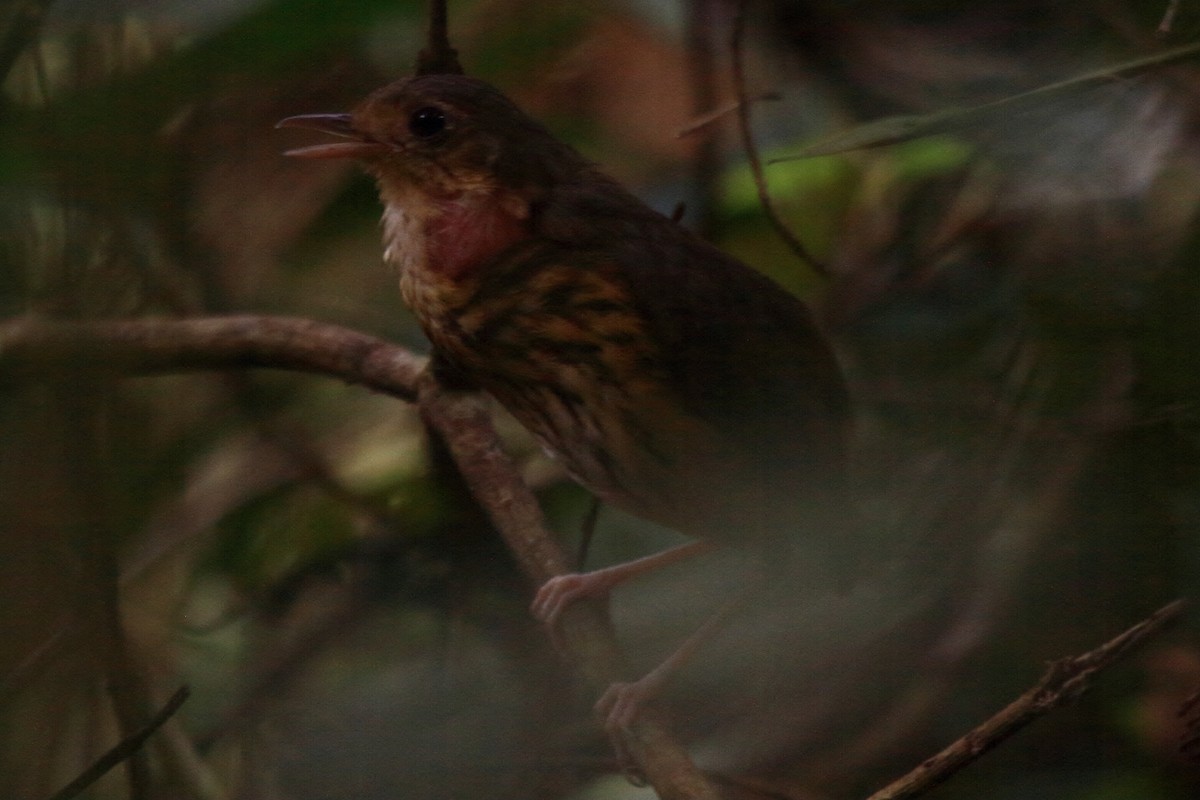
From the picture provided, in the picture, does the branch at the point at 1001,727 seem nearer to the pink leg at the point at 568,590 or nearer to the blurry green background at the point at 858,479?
the blurry green background at the point at 858,479

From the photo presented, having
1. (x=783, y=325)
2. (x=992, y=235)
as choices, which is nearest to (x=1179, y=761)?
(x=783, y=325)

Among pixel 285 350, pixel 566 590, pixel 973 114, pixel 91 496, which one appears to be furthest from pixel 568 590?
pixel 91 496

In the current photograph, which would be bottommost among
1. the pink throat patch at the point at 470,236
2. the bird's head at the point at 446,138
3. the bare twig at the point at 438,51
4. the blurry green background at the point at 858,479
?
the blurry green background at the point at 858,479

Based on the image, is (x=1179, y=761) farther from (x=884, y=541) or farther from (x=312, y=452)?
(x=312, y=452)

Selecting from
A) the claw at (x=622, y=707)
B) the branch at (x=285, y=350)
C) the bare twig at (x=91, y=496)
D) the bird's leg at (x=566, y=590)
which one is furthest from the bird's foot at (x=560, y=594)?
the bare twig at (x=91, y=496)

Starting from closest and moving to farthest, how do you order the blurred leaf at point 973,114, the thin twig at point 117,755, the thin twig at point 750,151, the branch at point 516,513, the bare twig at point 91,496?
the bare twig at point 91,496 → the thin twig at point 117,755 → the blurred leaf at point 973,114 → the branch at point 516,513 → the thin twig at point 750,151

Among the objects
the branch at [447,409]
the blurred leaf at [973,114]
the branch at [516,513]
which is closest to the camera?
the blurred leaf at [973,114]

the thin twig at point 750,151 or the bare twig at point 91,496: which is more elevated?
the bare twig at point 91,496
